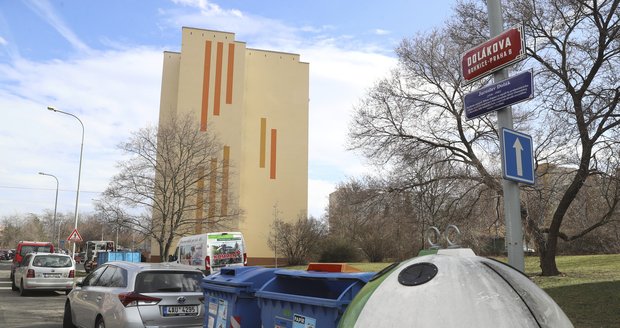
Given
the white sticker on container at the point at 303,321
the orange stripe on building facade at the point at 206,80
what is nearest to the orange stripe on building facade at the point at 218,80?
the orange stripe on building facade at the point at 206,80

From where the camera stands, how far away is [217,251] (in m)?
20.0

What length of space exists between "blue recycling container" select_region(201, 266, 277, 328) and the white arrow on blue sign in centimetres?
290

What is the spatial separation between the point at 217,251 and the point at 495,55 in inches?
639

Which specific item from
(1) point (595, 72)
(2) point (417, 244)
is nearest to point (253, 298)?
(1) point (595, 72)

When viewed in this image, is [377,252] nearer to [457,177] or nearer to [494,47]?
[457,177]

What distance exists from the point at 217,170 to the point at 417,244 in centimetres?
1894

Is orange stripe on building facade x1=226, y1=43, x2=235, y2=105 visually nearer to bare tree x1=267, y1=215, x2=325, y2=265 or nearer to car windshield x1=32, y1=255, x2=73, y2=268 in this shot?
bare tree x1=267, y1=215, x2=325, y2=265

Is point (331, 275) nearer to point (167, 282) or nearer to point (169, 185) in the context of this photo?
point (167, 282)

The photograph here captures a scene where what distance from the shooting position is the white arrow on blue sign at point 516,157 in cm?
523

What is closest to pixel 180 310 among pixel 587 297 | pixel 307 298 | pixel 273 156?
pixel 307 298

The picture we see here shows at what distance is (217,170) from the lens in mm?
34750

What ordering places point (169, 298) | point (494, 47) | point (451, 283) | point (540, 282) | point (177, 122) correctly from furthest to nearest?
point (177, 122) → point (540, 282) → point (169, 298) → point (494, 47) → point (451, 283)

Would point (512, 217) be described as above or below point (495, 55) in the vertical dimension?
below

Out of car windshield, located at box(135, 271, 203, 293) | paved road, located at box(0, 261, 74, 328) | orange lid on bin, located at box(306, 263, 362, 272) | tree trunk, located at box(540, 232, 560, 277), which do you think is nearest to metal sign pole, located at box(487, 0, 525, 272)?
orange lid on bin, located at box(306, 263, 362, 272)
